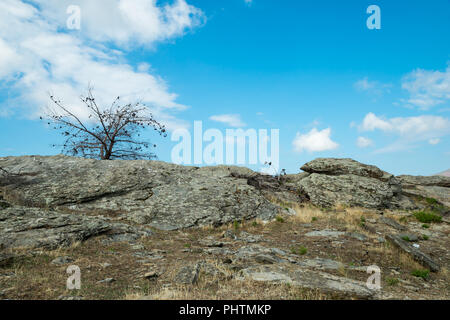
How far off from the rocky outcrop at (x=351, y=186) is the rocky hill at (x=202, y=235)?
0.10 m

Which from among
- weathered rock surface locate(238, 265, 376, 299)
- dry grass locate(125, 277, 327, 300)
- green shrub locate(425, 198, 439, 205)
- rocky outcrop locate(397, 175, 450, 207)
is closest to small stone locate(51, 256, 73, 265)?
dry grass locate(125, 277, 327, 300)

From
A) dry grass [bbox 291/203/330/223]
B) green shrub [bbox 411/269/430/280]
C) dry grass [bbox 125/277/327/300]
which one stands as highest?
dry grass [bbox 291/203/330/223]

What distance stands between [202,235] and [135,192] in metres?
5.01

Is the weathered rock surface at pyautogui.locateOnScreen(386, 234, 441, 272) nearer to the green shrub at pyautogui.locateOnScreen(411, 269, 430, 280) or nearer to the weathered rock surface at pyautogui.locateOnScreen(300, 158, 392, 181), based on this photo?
the green shrub at pyautogui.locateOnScreen(411, 269, 430, 280)

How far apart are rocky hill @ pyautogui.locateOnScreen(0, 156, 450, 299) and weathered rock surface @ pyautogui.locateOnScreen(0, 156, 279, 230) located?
7cm

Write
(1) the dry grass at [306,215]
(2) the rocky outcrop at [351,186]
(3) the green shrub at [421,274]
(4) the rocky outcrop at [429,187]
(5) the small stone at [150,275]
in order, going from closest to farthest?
1. (5) the small stone at [150,275]
2. (3) the green shrub at [421,274]
3. (1) the dry grass at [306,215]
4. (2) the rocky outcrop at [351,186]
5. (4) the rocky outcrop at [429,187]

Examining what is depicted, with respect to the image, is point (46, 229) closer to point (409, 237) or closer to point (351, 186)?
point (409, 237)

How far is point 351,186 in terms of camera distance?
19.9 meters

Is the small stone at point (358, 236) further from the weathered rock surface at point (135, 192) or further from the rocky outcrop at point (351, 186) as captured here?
the rocky outcrop at point (351, 186)

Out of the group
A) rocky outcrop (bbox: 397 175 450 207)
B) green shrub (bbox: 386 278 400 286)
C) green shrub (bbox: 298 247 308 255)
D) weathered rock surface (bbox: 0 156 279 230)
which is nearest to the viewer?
green shrub (bbox: 386 278 400 286)

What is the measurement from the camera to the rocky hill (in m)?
6.34

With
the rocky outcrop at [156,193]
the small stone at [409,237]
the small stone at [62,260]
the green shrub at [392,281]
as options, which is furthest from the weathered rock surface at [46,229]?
the small stone at [409,237]

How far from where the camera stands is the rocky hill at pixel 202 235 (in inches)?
249

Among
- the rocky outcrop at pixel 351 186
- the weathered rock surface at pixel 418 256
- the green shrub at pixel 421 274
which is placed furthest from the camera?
the rocky outcrop at pixel 351 186
